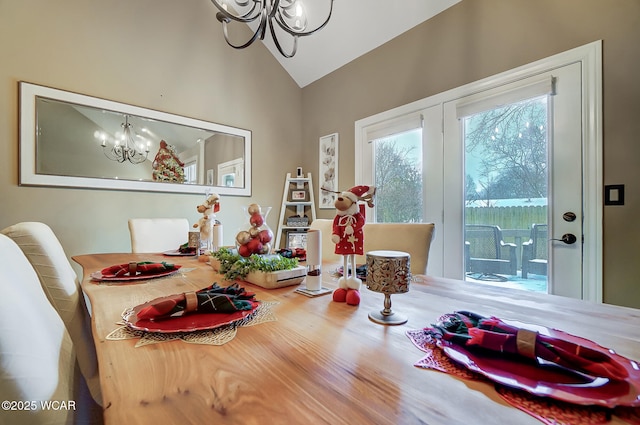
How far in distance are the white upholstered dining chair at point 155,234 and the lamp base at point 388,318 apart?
204 centimetres

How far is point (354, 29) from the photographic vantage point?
2.74 metres

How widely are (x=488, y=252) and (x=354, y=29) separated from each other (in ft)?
8.01

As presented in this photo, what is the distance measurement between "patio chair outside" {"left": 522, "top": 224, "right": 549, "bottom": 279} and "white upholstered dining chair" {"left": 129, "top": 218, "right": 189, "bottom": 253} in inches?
105

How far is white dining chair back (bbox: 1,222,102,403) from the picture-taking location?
2.88ft

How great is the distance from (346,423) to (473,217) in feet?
6.94

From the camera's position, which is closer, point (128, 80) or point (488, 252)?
point (488, 252)

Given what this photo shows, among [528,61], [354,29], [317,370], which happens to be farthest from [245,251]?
[354,29]

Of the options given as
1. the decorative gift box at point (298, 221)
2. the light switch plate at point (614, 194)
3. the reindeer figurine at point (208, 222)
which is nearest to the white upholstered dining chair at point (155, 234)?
the reindeer figurine at point (208, 222)

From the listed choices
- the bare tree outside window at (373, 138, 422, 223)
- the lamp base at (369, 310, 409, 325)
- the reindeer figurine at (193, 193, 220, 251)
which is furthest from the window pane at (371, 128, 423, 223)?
the lamp base at (369, 310, 409, 325)

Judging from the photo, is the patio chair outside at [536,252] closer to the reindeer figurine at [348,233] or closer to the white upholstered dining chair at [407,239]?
the white upholstered dining chair at [407,239]

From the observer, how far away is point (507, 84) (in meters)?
1.93

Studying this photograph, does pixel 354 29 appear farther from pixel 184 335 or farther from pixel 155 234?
pixel 184 335

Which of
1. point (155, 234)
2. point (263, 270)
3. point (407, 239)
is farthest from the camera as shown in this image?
point (155, 234)

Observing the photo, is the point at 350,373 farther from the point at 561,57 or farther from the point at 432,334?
the point at 561,57
